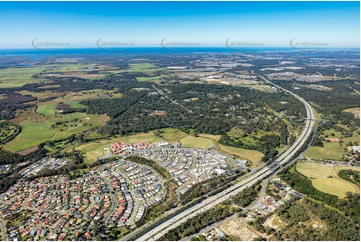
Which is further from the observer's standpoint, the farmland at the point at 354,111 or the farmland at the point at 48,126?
the farmland at the point at 354,111

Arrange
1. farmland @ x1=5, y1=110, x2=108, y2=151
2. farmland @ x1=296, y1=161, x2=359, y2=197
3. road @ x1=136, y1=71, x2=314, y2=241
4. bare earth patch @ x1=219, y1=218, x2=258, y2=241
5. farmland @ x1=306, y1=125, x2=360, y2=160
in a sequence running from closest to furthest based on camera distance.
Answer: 1. bare earth patch @ x1=219, y1=218, x2=258, y2=241
2. road @ x1=136, y1=71, x2=314, y2=241
3. farmland @ x1=296, y1=161, x2=359, y2=197
4. farmland @ x1=306, y1=125, x2=360, y2=160
5. farmland @ x1=5, y1=110, x2=108, y2=151

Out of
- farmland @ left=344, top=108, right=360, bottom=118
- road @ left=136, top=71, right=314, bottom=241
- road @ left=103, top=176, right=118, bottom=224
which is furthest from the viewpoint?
farmland @ left=344, top=108, right=360, bottom=118

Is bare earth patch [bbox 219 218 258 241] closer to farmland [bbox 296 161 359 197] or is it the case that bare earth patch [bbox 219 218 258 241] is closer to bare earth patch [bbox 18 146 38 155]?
farmland [bbox 296 161 359 197]

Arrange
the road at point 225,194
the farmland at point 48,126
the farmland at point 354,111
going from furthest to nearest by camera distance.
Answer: the farmland at point 354,111 < the farmland at point 48,126 < the road at point 225,194

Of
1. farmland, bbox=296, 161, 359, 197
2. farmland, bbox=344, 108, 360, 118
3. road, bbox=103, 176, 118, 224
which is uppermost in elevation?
farmland, bbox=344, 108, 360, 118

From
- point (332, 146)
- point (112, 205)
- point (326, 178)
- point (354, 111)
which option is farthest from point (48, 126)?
point (354, 111)

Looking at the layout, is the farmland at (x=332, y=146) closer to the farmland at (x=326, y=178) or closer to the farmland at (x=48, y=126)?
the farmland at (x=326, y=178)

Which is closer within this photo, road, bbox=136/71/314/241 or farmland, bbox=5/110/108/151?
road, bbox=136/71/314/241

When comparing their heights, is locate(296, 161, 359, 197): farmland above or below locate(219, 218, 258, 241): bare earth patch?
above

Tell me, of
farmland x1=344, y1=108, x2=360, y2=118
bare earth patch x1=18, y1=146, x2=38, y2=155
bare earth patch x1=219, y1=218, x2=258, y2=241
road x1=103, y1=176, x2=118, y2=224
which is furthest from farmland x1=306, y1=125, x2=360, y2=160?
bare earth patch x1=18, y1=146, x2=38, y2=155

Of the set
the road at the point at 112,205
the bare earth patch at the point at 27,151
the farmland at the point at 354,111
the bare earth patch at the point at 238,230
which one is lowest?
the bare earth patch at the point at 238,230

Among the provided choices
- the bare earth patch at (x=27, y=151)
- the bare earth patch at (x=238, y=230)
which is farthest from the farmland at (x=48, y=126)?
the bare earth patch at (x=238, y=230)
